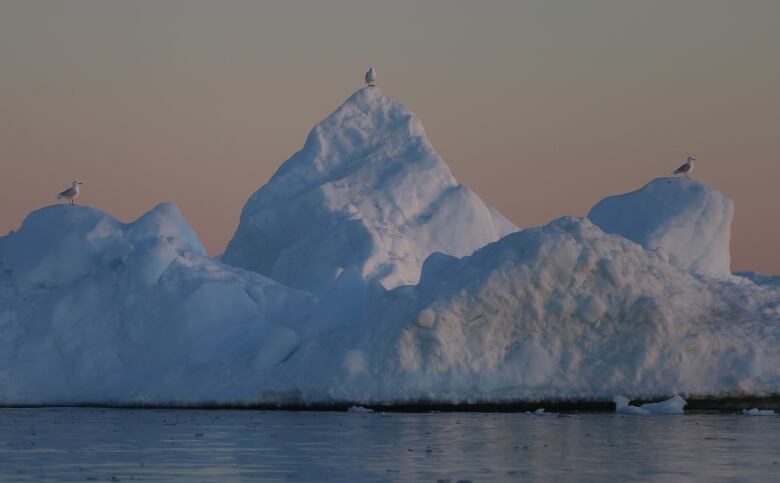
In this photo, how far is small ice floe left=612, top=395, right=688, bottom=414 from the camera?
1296 inches

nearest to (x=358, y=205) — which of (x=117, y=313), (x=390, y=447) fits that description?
(x=117, y=313)

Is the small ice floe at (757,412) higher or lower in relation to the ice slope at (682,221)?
lower

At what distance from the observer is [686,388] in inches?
1326

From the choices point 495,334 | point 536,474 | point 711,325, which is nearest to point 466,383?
point 495,334

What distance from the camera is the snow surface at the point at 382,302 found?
3406 centimetres

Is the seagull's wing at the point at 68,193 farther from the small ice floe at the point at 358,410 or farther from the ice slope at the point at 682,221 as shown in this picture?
the ice slope at the point at 682,221

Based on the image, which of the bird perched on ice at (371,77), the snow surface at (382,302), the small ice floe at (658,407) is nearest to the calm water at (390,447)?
the small ice floe at (658,407)

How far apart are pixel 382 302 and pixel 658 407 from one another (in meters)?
6.94

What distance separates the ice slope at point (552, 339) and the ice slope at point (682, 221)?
44.3 feet

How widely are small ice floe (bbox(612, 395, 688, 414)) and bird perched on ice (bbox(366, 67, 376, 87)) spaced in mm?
23973

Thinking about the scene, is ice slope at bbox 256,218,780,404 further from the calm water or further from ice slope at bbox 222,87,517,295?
ice slope at bbox 222,87,517,295

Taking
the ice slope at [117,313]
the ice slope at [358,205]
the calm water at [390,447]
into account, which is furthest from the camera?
the ice slope at [358,205]

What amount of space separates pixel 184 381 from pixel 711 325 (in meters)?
12.6

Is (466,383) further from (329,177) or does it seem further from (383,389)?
(329,177)
